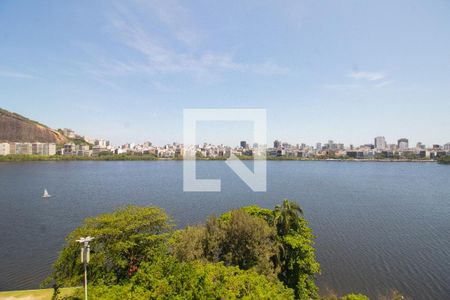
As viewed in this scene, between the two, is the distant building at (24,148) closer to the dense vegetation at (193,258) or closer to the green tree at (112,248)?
the dense vegetation at (193,258)

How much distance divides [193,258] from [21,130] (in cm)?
13233

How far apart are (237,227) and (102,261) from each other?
17.0 ft

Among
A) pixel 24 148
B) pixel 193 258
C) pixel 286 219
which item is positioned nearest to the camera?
pixel 193 258

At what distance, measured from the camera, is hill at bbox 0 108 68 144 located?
111 metres

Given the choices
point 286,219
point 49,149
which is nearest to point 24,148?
point 49,149

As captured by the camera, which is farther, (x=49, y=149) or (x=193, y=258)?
(x=49, y=149)

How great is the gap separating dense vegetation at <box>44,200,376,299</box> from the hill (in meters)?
126

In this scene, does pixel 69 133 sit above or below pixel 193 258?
above

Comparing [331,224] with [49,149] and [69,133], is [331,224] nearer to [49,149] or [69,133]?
[49,149]

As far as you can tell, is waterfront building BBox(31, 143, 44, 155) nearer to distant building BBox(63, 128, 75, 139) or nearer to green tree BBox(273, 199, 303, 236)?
distant building BBox(63, 128, 75, 139)

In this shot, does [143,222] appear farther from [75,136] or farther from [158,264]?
[75,136]

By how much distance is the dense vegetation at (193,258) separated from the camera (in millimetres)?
7410

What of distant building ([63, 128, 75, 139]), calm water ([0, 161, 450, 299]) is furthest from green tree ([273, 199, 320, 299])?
distant building ([63, 128, 75, 139])

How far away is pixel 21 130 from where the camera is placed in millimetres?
115438
